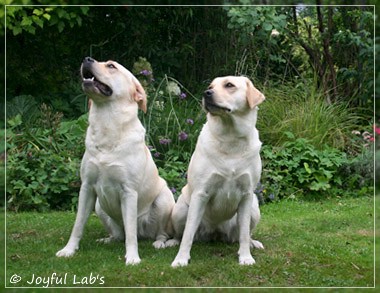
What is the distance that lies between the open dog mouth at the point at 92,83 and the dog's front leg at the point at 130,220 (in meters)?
0.72

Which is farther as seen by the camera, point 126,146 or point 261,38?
point 261,38

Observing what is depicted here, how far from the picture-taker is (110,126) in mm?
4031

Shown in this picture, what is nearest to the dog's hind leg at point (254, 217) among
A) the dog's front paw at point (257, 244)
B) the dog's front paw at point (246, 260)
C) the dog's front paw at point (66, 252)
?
the dog's front paw at point (257, 244)

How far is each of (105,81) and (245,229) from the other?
1454 millimetres

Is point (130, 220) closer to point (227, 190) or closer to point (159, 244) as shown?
point (159, 244)

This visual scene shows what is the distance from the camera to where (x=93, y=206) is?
4289 mm

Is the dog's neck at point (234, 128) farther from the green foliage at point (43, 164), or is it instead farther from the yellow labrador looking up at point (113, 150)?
the green foliage at point (43, 164)

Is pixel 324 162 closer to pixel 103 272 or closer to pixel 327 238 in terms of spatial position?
pixel 327 238

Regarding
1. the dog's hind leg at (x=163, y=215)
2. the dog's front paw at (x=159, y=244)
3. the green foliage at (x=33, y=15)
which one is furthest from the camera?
the green foliage at (x=33, y=15)

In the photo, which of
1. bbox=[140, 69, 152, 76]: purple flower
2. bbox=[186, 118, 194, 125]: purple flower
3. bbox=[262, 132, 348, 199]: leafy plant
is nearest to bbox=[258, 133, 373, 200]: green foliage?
bbox=[262, 132, 348, 199]: leafy plant

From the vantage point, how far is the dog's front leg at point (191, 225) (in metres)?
3.95

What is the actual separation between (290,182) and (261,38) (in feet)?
7.28

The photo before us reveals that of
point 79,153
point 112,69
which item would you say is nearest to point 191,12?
point 79,153

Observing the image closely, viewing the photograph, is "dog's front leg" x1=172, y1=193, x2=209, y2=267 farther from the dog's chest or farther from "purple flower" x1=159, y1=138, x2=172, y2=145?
"purple flower" x1=159, y1=138, x2=172, y2=145
